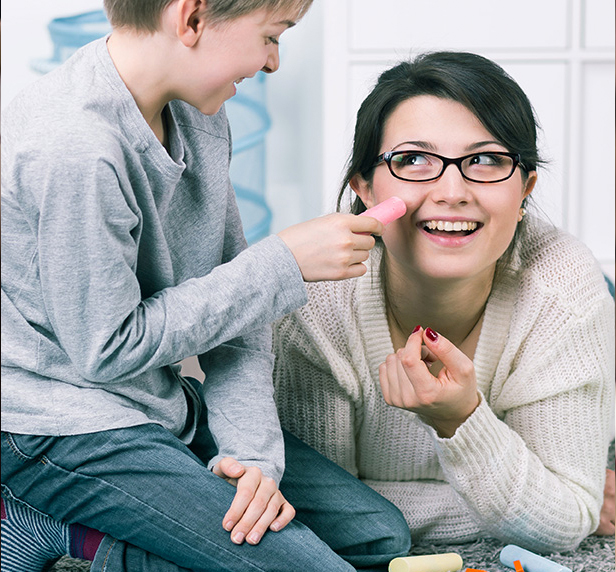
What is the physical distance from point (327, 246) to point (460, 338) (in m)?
0.42

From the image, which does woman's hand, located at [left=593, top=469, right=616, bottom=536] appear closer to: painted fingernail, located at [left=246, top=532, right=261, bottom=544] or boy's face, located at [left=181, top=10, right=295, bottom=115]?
painted fingernail, located at [left=246, top=532, right=261, bottom=544]

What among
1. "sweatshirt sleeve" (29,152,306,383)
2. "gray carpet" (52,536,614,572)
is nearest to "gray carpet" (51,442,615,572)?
"gray carpet" (52,536,614,572)


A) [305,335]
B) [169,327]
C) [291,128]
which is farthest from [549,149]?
[169,327]

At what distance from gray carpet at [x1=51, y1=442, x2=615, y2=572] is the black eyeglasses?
1.66ft

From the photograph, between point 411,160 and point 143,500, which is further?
point 411,160

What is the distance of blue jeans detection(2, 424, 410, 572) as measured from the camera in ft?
2.86

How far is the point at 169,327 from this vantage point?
0.84 m

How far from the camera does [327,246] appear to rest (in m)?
0.88

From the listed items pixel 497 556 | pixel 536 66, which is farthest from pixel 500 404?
pixel 536 66

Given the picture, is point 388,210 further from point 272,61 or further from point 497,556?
point 497,556

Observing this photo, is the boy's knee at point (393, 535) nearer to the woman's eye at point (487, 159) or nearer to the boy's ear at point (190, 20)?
the woman's eye at point (487, 159)

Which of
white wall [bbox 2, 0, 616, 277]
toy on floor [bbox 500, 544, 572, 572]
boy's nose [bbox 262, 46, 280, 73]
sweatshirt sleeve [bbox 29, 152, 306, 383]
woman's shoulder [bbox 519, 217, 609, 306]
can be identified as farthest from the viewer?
white wall [bbox 2, 0, 616, 277]

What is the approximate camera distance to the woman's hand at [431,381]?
0.98m

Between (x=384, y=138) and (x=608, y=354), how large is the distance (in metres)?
0.42
